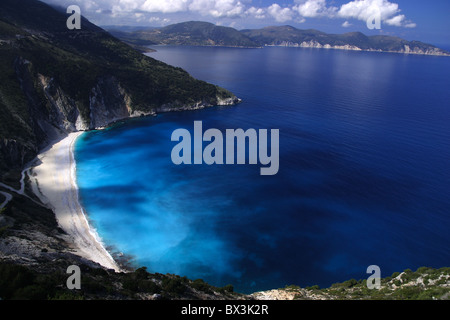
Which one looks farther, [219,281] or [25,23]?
[25,23]

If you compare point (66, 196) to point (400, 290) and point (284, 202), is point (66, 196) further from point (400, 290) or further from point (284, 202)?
point (400, 290)

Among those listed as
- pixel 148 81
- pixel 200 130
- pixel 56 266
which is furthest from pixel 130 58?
pixel 56 266

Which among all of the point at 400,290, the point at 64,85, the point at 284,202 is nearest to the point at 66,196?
the point at 284,202

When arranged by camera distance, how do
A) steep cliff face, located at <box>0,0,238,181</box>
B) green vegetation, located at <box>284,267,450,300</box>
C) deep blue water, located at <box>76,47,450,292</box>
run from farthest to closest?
steep cliff face, located at <box>0,0,238,181</box> < deep blue water, located at <box>76,47,450,292</box> < green vegetation, located at <box>284,267,450,300</box>

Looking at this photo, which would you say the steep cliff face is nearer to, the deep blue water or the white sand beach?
the white sand beach

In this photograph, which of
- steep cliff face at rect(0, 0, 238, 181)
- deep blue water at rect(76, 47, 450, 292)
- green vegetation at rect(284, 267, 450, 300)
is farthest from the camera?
steep cliff face at rect(0, 0, 238, 181)

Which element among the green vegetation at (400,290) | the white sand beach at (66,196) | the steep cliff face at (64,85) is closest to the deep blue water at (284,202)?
the white sand beach at (66,196)

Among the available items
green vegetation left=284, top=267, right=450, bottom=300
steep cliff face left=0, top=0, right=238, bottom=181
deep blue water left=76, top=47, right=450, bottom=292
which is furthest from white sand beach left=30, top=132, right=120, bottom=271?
green vegetation left=284, top=267, right=450, bottom=300

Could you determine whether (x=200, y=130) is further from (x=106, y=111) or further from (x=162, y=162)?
(x=106, y=111)
